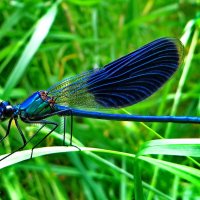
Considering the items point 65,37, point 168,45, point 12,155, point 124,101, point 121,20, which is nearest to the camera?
point 12,155

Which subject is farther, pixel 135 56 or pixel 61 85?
pixel 61 85

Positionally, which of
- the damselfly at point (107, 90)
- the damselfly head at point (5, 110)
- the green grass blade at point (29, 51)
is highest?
the green grass blade at point (29, 51)

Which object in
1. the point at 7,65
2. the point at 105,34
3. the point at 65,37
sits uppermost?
the point at 105,34

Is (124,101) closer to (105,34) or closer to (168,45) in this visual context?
(168,45)

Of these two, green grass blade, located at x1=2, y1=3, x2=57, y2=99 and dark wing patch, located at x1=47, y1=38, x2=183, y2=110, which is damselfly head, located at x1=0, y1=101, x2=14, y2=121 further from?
green grass blade, located at x1=2, y1=3, x2=57, y2=99

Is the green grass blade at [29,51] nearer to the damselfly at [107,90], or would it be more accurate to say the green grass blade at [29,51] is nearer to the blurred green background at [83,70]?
the blurred green background at [83,70]

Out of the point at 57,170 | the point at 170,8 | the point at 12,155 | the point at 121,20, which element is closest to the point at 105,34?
the point at 121,20

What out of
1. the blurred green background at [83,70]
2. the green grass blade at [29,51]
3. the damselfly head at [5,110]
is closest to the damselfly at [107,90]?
the damselfly head at [5,110]

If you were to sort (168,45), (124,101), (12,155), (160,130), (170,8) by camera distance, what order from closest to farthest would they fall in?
1. (12,155)
2. (168,45)
3. (124,101)
4. (160,130)
5. (170,8)
